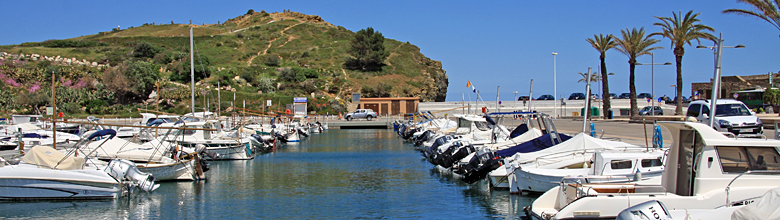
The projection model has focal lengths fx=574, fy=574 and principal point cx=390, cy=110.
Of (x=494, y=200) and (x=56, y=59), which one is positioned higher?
(x=56, y=59)

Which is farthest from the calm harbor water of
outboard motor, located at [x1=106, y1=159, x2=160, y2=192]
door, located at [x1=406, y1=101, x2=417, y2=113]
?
door, located at [x1=406, y1=101, x2=417, y2=113]

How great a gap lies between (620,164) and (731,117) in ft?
43.2

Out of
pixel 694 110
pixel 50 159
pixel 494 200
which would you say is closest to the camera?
pixel 50 159

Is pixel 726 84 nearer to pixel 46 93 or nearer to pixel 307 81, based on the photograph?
pixel 307 81

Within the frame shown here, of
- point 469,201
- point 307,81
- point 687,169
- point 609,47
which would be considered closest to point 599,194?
point 687,169

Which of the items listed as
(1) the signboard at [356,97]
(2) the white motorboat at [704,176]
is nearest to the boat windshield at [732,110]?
(2) the white motorboat at [704,176]

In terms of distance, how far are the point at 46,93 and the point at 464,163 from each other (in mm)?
67144

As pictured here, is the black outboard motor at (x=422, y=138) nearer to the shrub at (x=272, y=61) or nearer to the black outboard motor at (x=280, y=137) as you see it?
the black outboard motor at (x=280, y=137)

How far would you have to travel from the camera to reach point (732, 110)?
27.9m

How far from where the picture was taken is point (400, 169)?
2992cm

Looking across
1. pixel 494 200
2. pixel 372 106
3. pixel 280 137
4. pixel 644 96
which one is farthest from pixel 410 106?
pixel 494 200

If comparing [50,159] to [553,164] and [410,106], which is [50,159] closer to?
[553,164]

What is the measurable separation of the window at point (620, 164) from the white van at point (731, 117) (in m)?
10.9

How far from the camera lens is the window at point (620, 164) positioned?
684 inches
